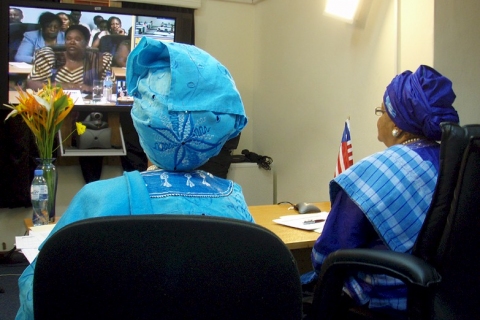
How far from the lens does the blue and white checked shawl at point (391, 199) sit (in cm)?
153

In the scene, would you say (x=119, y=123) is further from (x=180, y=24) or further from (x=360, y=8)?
(x=360, y=8)

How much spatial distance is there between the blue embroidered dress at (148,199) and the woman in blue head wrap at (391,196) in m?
0.61

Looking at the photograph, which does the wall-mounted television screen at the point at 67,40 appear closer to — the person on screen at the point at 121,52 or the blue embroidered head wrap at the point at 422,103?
the person on screen at the point at 121,52

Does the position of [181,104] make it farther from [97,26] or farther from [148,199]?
[97,26]

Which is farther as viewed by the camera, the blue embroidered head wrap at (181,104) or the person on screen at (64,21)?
the person on screen at (64,21)

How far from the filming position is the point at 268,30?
14.1ft

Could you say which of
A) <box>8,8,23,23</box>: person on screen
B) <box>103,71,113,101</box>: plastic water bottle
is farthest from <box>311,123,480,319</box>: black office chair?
<box>8,8,23,23</box>: person on screen

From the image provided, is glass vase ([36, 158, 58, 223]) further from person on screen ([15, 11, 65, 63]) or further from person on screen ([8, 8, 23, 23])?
person on screen ([8, 8, 23, 23])

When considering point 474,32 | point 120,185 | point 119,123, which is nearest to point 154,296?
point 120,185

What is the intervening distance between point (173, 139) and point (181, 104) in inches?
2.9

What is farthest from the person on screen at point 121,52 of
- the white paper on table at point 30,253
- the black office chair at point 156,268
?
the black office chair at point 156,268

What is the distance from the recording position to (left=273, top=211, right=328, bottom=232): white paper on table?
6.77 ft

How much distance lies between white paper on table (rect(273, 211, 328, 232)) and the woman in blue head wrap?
1.30 feet

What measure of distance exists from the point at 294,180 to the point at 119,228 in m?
3.31
